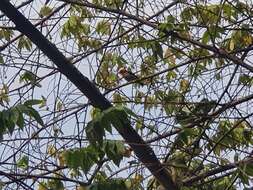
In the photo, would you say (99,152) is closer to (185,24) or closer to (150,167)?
(150,167)

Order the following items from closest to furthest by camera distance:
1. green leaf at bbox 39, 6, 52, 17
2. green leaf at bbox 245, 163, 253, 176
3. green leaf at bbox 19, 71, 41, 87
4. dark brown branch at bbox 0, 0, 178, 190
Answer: green leaf at bbox 245, 163, 253, 176, dark brown branch at bbox 0, 0, 178, 190, green leaf at bbox 19, 71, 41, 87, green leaf at bbox 39, 6, 52, 17

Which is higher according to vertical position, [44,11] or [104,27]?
[44,11]

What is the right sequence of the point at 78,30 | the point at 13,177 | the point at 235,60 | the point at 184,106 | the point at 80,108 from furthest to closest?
the point at 78,30 < the point at 184,106 < the point at 80,108 < the point at 235,60 < the point at 13,177

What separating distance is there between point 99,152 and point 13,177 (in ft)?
1.62

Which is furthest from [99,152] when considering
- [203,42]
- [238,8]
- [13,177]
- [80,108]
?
[238,8]

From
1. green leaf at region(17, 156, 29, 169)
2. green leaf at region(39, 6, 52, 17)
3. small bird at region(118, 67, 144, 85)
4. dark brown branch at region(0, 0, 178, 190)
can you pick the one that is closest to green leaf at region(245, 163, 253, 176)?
dark brown branch at region(0, 0, 178, 190)

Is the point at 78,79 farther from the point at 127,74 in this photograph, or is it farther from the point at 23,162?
the point at 127,74

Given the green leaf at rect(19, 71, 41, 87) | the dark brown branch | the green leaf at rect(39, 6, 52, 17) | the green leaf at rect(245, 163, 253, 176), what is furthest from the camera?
the green leaf at rect(39, 6, 52, 17)

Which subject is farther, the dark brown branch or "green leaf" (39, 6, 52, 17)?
"green leaf" (39, 6, 52, 17)

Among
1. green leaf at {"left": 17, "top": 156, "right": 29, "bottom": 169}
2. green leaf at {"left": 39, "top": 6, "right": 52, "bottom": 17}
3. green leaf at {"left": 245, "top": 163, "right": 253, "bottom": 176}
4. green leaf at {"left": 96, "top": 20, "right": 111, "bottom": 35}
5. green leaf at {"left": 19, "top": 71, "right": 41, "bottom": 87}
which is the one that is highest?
green leaf at {"left": 39, "top": 6, "right": 52, "bottom": 17}

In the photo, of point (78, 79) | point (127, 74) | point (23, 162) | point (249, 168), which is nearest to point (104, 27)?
point (127, 74)

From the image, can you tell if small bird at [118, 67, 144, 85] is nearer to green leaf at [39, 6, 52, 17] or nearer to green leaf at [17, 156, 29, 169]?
green leaf at [39, 6, 52, 17]

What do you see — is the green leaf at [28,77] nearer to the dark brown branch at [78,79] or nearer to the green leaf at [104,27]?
the dark brown branch at [78,79]

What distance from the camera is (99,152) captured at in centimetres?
247
